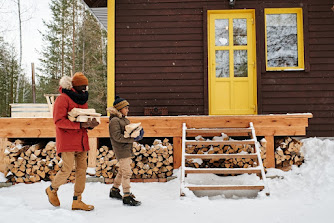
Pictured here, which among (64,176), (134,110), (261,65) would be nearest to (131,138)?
(64,176)

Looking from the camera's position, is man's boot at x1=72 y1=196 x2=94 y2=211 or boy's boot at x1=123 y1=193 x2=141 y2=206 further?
boy's boot at x1=123 y1=193 x2=141 y2=206

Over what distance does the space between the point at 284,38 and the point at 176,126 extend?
3765 mm

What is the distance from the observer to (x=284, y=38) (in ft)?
23.0

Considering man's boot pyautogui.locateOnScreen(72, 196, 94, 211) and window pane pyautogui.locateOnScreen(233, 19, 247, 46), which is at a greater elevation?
window pane pyautogui.locateOnScreen(233, 19, 247, 46)

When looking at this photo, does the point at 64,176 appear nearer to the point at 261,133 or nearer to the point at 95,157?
the point at 95,157

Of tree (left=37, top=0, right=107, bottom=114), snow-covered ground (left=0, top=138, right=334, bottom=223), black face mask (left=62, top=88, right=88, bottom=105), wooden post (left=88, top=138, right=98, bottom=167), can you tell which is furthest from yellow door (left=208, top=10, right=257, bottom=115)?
tree (left=37, top=0, right=107, bottom=114)

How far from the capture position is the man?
3.32 meters

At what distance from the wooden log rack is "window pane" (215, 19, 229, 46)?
2.58 meters

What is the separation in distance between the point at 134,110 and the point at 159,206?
3458mm

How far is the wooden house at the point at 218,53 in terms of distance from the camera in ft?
22.4

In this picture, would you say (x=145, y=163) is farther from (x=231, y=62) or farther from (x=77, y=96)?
(x=231, y=62)

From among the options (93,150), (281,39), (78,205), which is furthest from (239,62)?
(78,205)

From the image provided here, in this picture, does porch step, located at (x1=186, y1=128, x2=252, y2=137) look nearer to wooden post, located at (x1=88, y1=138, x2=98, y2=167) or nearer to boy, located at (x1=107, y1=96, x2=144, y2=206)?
boy, located at (x1=107, y1=96, x2=144, y2=206)

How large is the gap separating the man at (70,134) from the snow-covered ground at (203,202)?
0.98 feet
